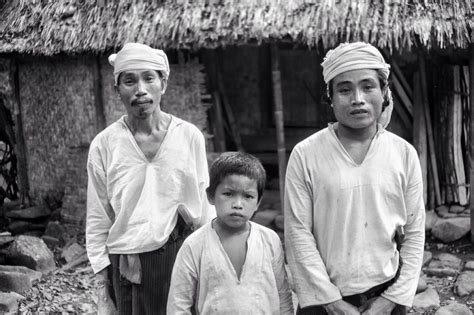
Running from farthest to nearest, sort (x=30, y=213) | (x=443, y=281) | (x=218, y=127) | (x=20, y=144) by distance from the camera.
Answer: (x=20, y=144) → (x=30, y=213) → (x=218, y=127) → (x=443, y=281)

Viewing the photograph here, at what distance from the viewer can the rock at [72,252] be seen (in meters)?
7.53

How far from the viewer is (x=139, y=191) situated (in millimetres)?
2881

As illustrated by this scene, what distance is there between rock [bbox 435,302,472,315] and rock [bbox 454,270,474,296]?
2.21ft

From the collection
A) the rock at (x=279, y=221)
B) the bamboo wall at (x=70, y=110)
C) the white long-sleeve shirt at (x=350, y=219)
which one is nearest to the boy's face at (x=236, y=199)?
the white long-sleeve shirt at (x=350, y=219)

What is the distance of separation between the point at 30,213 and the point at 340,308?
298 inches

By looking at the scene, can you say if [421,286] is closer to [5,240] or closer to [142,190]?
[142,190]

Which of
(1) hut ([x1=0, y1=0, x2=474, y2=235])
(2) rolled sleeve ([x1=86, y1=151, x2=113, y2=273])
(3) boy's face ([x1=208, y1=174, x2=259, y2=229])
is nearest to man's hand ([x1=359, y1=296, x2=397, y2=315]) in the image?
(3) boy's face ([x1=208, y1=174, x2=259, y2=229])

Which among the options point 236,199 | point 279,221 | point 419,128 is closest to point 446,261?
point 419,128

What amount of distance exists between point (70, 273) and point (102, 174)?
4346 millimetres

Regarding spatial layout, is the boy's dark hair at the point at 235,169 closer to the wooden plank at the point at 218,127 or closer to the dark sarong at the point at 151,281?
the dark sarong at the point at 151,281

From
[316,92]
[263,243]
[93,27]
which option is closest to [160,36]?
[93,27]

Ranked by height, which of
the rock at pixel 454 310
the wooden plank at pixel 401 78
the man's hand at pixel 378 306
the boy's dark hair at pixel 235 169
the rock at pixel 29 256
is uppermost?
the wooden plank at pixel 401 78

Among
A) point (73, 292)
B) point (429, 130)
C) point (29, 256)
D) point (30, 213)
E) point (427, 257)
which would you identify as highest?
point (429, 130)

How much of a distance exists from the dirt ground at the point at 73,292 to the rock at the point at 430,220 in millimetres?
420
